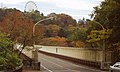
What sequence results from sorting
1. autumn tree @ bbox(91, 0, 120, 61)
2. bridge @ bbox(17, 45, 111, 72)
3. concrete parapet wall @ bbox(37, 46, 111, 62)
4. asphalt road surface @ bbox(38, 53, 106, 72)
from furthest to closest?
concrete parapet wall @ bbox(37, 46, 111, 62), bridge @ bbox(17, 45, 111, 72), autumn tree @ bbox(91, 0, 120, 61), asphalt road surface @ bbox(38, 53, 106, 72)

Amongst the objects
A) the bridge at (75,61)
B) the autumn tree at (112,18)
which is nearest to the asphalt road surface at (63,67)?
the bridge at (75,61)

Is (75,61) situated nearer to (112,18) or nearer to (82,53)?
(82,53)

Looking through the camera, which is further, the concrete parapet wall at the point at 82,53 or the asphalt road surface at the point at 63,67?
the concrete parapet wall at the point at 82,53

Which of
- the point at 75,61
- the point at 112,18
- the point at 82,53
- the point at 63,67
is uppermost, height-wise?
the point at 112,18

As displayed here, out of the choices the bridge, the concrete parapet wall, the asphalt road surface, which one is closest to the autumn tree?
the bridge

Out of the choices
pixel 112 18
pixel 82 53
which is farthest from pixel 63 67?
pixel 82 53

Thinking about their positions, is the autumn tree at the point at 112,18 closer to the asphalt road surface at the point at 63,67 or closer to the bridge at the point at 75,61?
the bridge at the point at 75,61

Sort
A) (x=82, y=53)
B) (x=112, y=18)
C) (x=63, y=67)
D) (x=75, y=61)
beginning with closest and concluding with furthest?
(x=112, y=18), (x=63, y=67), (x=82, y=53), (x=75, y=61)

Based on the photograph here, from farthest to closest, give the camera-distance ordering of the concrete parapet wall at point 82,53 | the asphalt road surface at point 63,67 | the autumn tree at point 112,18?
1. the concrete parapet wall at point 82,53
2. the autumn tree at point 112,18
3. the asphalt road surface at point 63,67

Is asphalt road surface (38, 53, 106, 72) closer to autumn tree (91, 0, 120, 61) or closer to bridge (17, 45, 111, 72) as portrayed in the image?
bridge (17, 45, 111, 72)

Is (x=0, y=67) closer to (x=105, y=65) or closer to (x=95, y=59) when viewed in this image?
(x=105, y=65)

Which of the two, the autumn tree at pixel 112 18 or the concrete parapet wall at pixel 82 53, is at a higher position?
the autumn tree at pixel 112 18

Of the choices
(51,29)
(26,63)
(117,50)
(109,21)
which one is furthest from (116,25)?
(51,29)

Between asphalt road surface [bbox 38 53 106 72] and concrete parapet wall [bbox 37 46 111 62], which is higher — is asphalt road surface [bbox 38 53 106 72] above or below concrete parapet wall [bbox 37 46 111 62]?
below
